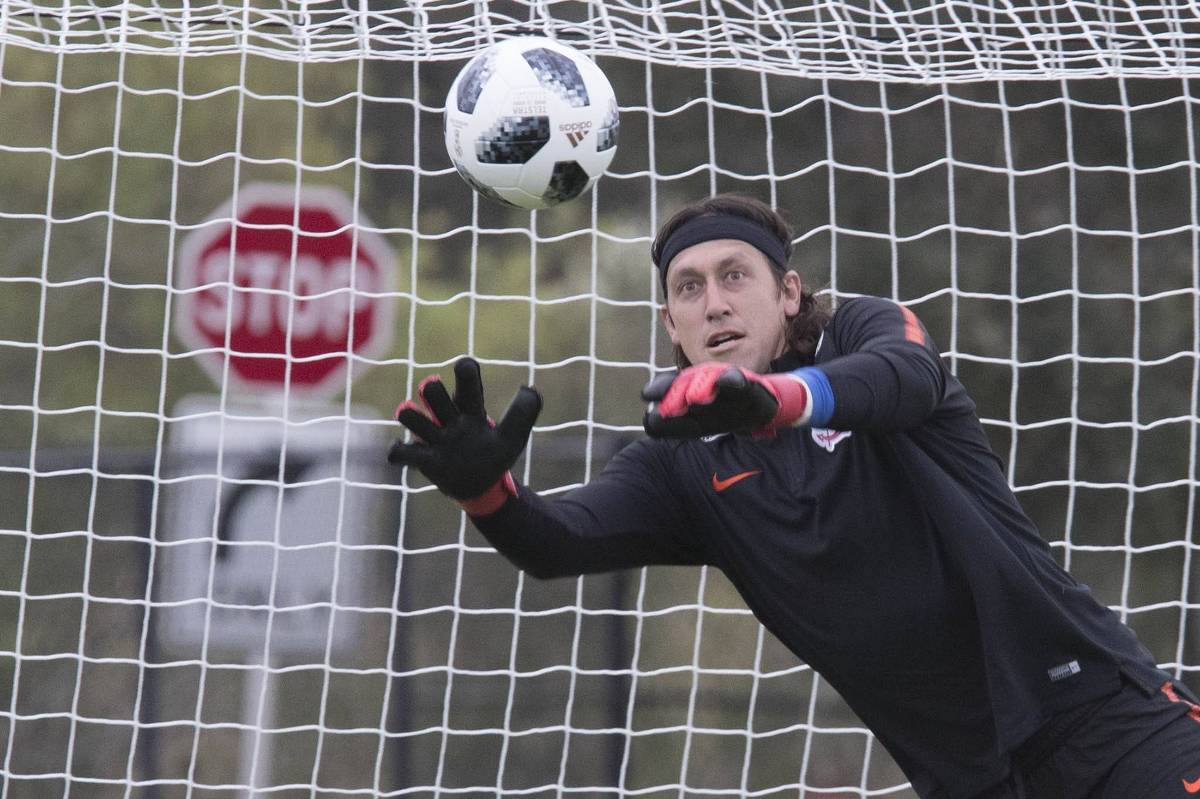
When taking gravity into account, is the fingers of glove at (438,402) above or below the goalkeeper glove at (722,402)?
below

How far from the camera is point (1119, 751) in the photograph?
3156mm

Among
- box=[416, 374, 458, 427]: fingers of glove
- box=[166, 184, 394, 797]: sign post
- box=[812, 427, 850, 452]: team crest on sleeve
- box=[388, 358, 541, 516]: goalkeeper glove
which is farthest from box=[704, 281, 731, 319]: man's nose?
box=[166, 184, 394, 797]: sign post

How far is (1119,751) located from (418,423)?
4.85 ft

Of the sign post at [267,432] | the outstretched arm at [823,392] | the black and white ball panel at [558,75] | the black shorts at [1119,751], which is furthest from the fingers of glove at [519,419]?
the sign post at [267,432]

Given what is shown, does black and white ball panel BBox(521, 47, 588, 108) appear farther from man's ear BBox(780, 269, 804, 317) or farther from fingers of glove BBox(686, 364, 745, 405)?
fingers of glove BBox(686, 364, 745, 405)

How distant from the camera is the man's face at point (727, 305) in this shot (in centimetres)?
348

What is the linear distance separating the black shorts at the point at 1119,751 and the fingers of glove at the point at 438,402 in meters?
1.29

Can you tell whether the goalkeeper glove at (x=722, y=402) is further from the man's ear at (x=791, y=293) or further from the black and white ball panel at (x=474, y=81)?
the black and white ball panel at (x=474, y=81)

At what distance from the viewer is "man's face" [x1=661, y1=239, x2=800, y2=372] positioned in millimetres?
3479

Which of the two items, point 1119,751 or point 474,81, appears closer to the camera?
point 1119,751

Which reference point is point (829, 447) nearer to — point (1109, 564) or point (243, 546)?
point (243, 546)

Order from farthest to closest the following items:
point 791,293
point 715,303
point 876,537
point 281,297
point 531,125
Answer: point 281,297 → point 531,125 → point 791,293 → point 715,303 → point 876,537

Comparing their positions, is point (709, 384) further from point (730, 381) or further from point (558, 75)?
point (558, 75)

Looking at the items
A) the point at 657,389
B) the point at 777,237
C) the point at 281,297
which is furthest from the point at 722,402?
the point at 281,297
